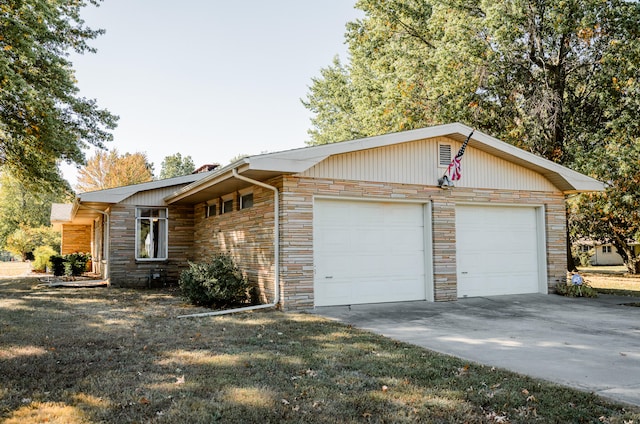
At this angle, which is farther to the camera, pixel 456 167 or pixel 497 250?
pixel 497 250

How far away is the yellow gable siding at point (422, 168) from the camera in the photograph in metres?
9.64

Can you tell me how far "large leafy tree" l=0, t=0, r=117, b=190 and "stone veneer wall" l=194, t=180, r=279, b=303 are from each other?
4.82 meters

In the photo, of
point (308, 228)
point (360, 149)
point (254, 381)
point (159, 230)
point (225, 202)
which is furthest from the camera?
point (159, 230)

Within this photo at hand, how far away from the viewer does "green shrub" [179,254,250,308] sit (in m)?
9.52

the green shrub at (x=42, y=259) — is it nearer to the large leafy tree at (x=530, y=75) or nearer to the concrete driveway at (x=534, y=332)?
the large leafy tree at (x=530, y=75)

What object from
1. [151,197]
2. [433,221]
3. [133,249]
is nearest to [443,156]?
[433,221]

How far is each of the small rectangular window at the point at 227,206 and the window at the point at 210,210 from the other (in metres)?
0.69

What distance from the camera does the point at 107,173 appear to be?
126 feet

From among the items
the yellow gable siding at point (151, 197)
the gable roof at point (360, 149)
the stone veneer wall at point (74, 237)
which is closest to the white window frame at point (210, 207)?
the gable roof at point (360, 149)

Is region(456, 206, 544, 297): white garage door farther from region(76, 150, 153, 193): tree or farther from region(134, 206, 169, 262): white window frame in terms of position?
region(76, 150, 153, 193): tree

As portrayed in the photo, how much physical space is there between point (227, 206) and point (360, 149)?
181 inches

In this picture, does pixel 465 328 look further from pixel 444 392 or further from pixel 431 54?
pixel 431 54

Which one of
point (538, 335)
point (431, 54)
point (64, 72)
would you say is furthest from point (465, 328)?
point (431, 54)

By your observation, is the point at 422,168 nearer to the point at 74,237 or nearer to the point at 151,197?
the point at 151,197
